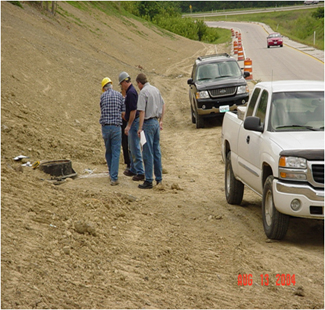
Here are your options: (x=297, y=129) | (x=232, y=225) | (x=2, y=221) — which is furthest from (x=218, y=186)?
(x=2, y=221)

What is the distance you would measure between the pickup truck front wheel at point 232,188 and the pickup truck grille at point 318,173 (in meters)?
2.52

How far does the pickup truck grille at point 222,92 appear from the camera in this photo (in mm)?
17906

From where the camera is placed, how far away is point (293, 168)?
272 inches

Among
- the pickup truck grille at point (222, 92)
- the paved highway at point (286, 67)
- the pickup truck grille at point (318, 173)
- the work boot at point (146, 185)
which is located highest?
the pickup truck grille at point (318, 173)

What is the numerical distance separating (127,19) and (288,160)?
49522mm

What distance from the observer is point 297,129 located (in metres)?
7.70

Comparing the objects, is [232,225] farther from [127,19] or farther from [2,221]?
[127,19]

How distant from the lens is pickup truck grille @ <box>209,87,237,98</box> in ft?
58.7

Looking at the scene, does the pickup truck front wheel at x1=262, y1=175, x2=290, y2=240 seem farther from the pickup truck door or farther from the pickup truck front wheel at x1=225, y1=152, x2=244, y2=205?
the pickup truck front wheel at x1=225, y1=152, x2=244, y2=205

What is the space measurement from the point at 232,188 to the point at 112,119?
258 centimetres

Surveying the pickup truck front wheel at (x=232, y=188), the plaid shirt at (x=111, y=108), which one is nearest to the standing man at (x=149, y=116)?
the plaid shirt at (x=111, y=108)

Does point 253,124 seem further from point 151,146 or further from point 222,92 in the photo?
point 222,92

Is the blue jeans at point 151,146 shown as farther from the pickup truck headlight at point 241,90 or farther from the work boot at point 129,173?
the pickup truck headlight at point 241,90
